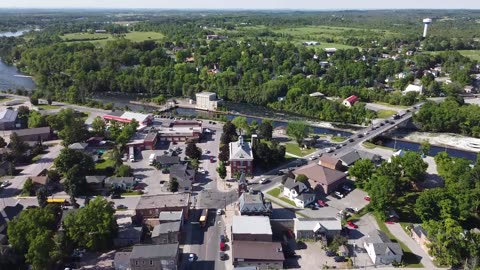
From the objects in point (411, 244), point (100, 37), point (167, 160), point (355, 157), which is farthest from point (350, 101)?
point (100, 37)

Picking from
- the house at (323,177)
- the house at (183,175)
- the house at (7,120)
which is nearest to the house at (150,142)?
the house at (183,175)

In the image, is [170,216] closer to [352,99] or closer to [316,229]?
[316,229]

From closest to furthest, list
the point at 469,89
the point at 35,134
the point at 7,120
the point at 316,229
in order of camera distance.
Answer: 1. the point at 316,229
2. the point at 35,134
3. the point at 7,120
4. the point at 469,89

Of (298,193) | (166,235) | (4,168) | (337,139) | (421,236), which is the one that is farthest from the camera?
(337,139)

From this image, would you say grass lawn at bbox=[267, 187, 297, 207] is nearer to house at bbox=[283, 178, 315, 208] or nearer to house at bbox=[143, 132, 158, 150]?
house at bbox=[283, 178, 315, 208]

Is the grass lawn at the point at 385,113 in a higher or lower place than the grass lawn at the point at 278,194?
higher

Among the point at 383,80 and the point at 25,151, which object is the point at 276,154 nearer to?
the point at 25,151

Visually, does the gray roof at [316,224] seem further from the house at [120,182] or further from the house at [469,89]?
the house at [469,89]
